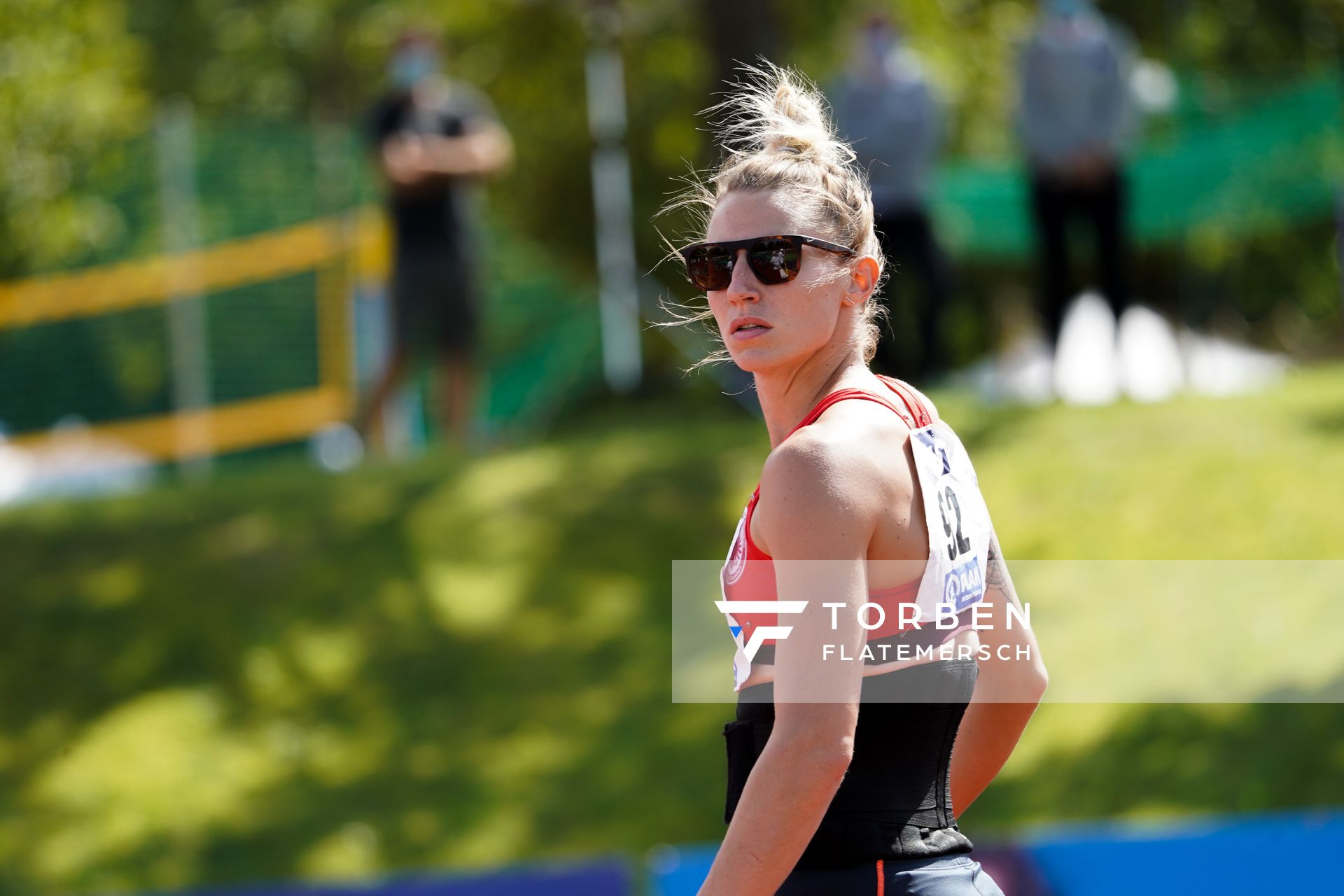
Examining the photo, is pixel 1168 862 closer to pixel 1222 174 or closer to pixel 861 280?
pixel 861 280

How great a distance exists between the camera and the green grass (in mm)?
7023

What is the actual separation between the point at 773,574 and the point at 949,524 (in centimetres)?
27

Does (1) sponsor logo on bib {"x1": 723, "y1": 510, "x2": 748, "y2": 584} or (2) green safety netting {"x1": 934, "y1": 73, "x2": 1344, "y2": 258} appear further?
(2) green safety netting {"x1": 934, "y1": 73, "x2": 1344, "y2": 258}

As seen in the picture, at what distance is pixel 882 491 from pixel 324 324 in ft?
31.9

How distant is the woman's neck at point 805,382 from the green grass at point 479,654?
15.6ft

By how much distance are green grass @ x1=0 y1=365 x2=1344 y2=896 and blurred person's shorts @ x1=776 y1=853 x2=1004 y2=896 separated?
4.67m

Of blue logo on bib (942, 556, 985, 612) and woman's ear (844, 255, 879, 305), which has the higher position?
woman's ear (844, 255, 879, 305)

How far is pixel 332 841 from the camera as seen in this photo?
7125 mm

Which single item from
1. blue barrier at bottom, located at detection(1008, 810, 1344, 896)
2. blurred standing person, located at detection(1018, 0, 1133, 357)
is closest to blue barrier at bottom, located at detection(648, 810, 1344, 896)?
blue barrier at bottom, located at detection(1008, 810, 1344, 896)

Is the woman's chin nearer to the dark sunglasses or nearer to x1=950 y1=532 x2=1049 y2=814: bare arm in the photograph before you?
the dark sunglasses

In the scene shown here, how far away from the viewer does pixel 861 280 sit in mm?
2471

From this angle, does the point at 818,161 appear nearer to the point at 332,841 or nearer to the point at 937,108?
the point at 332,841

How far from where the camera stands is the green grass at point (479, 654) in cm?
702

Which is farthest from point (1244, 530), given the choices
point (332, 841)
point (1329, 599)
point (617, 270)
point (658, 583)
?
point (617, 270)
